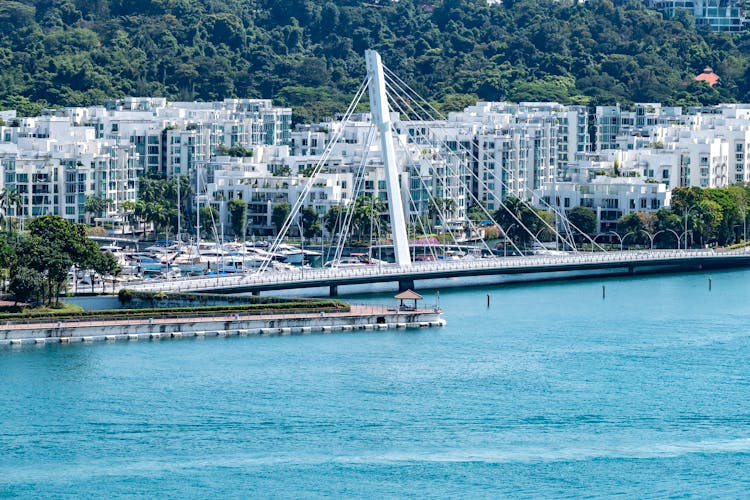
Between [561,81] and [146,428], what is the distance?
72018mm

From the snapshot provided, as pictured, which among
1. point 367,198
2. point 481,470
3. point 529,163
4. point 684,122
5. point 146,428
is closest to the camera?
point 481,470

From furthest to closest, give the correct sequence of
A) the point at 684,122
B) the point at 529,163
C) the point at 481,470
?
the point at 684,122
the point at 529,163
the point at 481,470

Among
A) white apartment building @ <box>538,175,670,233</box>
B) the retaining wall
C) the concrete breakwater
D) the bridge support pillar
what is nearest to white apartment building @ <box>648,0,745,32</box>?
white apartment building @ <box>538,175,670,233</box>

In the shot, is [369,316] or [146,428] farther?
[369,316]

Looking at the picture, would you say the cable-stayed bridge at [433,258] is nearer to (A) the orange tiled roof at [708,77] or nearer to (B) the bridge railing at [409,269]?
(B) the bridge railing at [409,269]

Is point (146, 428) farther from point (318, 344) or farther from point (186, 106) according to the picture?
point (186, 106)

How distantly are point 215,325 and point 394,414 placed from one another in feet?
36.1

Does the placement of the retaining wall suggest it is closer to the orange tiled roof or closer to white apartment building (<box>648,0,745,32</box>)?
the orange tiled roof

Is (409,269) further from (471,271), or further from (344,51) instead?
(344,51)

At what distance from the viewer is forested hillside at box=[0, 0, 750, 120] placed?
107250mm

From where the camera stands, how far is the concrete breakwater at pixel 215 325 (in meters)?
50.4

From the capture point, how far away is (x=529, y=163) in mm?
87875

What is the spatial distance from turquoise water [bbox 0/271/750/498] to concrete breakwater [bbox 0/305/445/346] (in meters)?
0.71

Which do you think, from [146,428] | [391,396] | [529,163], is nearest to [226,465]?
[146,428]
